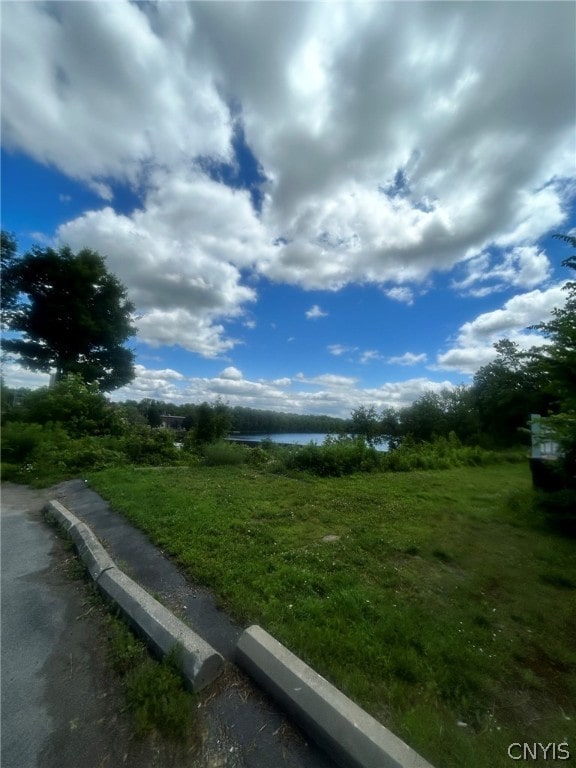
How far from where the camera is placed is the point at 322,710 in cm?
171

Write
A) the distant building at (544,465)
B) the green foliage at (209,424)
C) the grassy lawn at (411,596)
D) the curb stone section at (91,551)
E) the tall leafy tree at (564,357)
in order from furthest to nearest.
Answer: the green foliage at (209,424) → the distant building at (544,465) → the tall leafy tree at (564,357) → the curb stone section at (91,551) → the grassy lawn at (411,596)

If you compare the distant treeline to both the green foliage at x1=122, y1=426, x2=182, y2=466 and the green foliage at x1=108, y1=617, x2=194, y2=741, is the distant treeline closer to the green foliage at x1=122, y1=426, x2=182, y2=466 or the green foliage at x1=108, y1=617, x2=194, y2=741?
the green foliage at x1=122, y1=426, x2=182, y2=466

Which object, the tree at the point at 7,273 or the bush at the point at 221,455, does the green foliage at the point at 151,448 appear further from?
the tree at the point at 7,273

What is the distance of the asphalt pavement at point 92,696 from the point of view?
1.61 meters

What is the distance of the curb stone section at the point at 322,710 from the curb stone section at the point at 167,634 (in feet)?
0.90

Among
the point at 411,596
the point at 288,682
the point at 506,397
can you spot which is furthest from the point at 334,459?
the point at 506,397

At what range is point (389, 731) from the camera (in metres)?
1.60

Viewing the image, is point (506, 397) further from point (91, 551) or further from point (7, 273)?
point (7, 273)

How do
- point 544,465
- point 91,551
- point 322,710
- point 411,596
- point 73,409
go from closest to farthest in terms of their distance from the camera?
point 322,710
point 411,596
point 91,551
point 544,465
point 73,409

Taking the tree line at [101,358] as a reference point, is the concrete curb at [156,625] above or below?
below

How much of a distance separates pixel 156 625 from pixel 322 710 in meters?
1.34

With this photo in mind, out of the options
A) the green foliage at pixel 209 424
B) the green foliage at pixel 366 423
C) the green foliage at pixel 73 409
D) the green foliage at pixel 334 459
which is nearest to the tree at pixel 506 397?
the green foliage at pixel 366 423

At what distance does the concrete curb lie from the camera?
1.99m

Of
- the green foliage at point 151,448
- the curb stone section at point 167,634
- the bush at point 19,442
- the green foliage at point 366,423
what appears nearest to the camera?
the curb stone section at point 167,634
